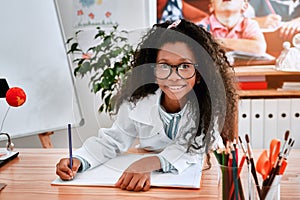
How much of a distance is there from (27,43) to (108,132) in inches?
41.8

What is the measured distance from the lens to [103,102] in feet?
4.33

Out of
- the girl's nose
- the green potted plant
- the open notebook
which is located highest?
the girl's nose

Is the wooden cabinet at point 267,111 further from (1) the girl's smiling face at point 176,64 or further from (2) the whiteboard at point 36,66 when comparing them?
(1) the girl's smiling face at point 176,64

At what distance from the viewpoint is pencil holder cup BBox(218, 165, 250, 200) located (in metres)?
0.90

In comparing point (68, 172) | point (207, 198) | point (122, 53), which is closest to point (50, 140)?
point (122, 53)

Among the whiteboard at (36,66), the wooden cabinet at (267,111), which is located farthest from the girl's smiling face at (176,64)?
the wooden cabinet at (267,111)

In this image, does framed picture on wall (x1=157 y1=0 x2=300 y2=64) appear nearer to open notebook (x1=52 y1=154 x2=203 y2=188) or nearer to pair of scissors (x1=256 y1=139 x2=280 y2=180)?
open notebook (x1=52 y1=154 x2=203 y2=188)

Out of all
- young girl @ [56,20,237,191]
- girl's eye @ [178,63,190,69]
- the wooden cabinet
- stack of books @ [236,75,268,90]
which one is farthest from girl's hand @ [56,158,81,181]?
stack of books @ [236,75,268,90]

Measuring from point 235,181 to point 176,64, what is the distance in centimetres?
37

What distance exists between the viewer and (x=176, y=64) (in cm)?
116

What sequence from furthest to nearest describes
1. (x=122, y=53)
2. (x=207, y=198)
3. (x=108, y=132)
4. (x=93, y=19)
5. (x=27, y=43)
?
(x=93, y=19) < (x=27, y=43) < (x=122, y=53) < (x=108, y=132) < (x=207, y=198)

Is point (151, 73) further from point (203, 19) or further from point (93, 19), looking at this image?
point (203, 19)

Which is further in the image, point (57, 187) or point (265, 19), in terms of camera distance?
point (265, 19)

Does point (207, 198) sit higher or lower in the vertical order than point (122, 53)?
lower
